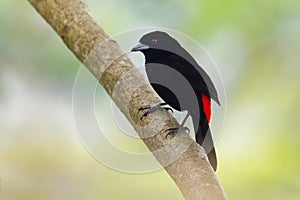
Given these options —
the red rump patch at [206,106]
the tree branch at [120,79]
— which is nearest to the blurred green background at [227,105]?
the red rump patch at [206,106]

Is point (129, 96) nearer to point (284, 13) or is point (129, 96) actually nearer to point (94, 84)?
point (94, 84)

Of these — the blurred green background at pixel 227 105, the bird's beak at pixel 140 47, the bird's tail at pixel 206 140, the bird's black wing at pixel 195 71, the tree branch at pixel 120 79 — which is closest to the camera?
the tree branch at pixel 120 79

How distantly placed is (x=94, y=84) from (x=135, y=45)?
0.25 m

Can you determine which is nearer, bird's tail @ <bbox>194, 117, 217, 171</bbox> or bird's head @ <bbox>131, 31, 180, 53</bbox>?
bird's tail @ <bbox>194, 117, 217, 171</bbox>

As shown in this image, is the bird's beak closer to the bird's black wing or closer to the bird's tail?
the bird's black wing

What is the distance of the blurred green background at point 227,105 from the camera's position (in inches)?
99.5

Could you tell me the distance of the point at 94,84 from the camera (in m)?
2.30

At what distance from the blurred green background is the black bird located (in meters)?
0.16

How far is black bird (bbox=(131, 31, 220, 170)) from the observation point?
2217 mm

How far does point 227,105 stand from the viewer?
97.9 inches

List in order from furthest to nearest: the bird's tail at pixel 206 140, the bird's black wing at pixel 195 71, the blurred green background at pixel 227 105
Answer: the blurred green background at pixel 227 105, the bird's black wing at pixel 195 71, the bird's tail at pixel 206 140

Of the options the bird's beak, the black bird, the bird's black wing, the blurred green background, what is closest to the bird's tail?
the black bird

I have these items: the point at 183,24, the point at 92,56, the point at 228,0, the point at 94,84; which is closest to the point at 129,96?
the point at 92,56

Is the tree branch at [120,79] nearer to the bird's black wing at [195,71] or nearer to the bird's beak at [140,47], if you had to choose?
the bird's black wing at [195,71]
